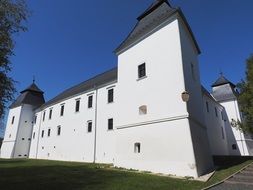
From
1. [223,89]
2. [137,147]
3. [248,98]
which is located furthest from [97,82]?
[223,89]

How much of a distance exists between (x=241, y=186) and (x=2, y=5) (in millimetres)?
12321

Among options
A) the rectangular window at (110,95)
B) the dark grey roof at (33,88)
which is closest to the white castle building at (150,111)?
the rectangular window at (110,95)

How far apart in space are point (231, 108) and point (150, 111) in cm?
2270

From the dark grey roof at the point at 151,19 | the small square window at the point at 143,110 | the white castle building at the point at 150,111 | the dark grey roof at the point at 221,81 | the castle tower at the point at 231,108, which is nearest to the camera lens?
the white castle building at the point at 150,111

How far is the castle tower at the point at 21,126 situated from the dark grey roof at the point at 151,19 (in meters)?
26.2

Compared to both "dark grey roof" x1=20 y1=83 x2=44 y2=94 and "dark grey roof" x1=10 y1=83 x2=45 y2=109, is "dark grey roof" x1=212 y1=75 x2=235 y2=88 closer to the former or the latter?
"dark grey roof" x1=10 y1=83 x2=45 y2=109

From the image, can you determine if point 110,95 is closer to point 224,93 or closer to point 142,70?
point 142,70

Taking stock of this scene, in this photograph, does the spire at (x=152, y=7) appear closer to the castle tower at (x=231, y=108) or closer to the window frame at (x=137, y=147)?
the window frame at (x=137, y=147)

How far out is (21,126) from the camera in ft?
119

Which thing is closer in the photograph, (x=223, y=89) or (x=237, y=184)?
(x=237, y=184)

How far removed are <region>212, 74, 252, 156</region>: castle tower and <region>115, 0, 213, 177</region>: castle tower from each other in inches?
643

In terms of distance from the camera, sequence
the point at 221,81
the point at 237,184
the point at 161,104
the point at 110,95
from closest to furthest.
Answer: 1. the point at 237,184
2. the point at 161,104
3. the point at 110,95
4. the point at 221,81

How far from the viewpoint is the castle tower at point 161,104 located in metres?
12.0

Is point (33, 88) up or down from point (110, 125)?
up
